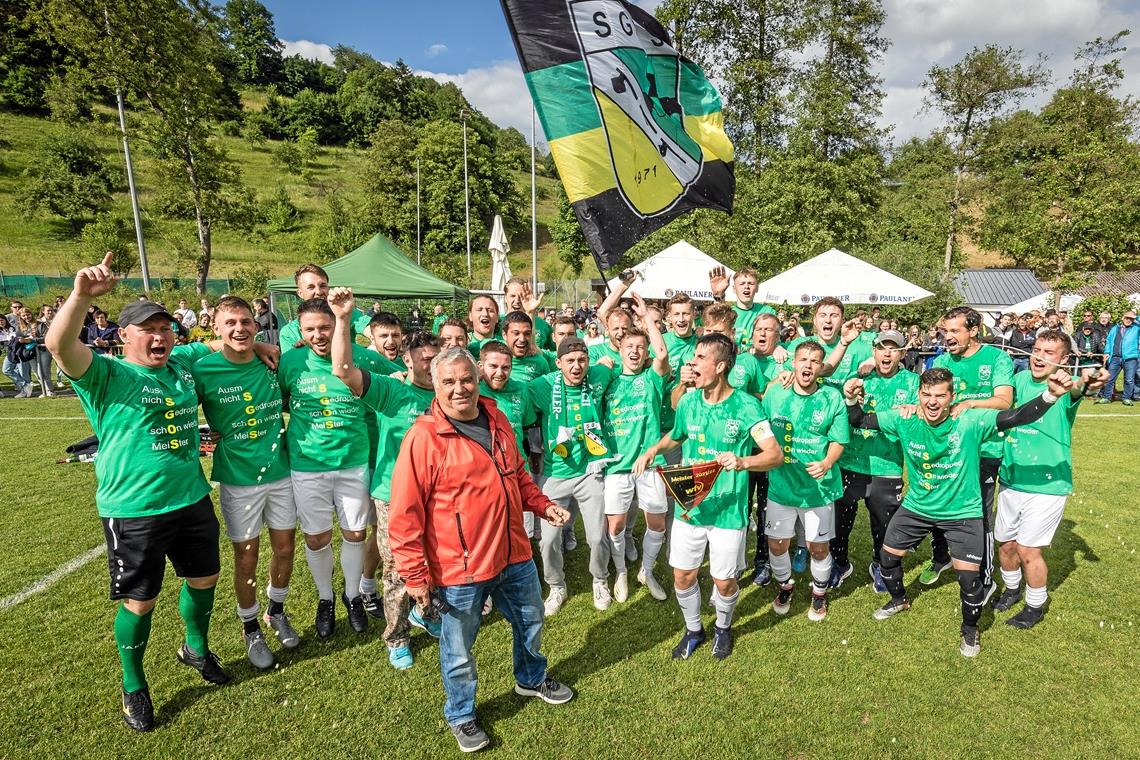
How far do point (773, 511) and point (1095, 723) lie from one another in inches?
87.1

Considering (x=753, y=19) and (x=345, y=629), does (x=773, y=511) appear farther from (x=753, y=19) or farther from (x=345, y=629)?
(x=753, y=19)

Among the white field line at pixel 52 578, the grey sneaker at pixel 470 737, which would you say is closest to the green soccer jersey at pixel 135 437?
the grey sneaker at pixel 470 737

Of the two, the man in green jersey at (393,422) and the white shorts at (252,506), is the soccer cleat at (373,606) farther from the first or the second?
the white shorts at (252,506)

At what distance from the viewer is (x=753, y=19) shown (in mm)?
20453

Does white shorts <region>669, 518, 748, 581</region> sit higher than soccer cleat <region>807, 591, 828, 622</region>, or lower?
higher

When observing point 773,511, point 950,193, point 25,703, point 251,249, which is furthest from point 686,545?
point 251,249

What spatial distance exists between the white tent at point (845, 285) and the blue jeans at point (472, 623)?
1213cm

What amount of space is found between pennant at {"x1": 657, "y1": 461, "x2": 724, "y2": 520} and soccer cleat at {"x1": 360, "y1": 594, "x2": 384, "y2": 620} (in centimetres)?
273

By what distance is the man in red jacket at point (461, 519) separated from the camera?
294cm

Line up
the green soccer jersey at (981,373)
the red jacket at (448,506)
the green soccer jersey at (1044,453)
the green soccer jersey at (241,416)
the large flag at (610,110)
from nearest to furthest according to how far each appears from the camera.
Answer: the red jacket at (448,506)
the green soccer jersey at (241,416)
the green soccer jersey at (1044,453)
the large flag at (610,110)
the green soccer jersey at (981,373)

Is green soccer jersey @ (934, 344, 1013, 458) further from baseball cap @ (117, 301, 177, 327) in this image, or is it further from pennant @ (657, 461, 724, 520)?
baseball cap @ (117, 301, 177, 327)

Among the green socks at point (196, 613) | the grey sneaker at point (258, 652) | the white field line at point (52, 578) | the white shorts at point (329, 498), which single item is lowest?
the grey sneaker at point (258, 652)

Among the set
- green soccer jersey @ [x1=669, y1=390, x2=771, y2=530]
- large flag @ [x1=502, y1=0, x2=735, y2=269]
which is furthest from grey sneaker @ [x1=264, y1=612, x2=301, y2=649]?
large flag @ [x1=502, y1=0, x2=735, y2=269]

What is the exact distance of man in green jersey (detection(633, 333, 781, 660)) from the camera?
12.5ft
